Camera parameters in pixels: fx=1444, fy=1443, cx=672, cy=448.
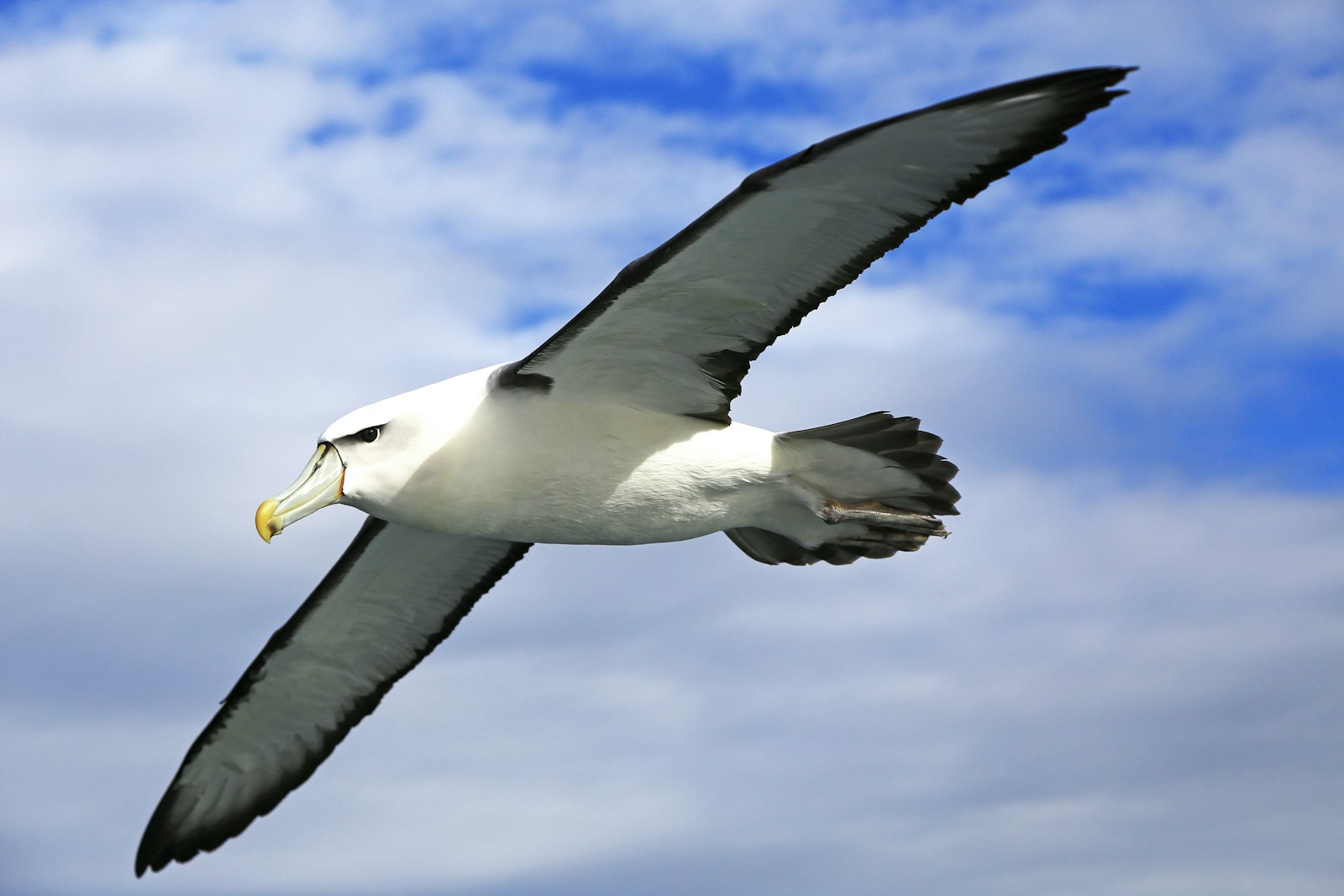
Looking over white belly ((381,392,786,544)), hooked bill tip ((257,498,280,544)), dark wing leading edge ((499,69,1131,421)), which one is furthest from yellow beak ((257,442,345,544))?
dark wing leading edge ((499,69,1131,421))

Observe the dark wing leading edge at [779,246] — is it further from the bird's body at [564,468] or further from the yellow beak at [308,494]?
the yellow beak at [308,494]

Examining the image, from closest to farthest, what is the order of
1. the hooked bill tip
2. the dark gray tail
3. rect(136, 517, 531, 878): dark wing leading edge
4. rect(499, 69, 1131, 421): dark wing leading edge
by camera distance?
rect(499, 69, 1131, 421): dark wing leading edge, the hooked bill tip, the dark gray tail, rect(136, 517, 531, 878): dark wing leading edge

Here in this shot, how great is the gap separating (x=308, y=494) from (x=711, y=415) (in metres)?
2.30

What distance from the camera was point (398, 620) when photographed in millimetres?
10320

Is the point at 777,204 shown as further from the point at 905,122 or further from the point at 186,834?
the point at 186,834

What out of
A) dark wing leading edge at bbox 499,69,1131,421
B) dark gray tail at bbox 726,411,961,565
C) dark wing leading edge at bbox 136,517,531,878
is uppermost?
dark wing leading edge at bbox 499,69,1131,421

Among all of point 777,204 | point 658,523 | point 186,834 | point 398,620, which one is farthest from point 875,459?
point 186,834

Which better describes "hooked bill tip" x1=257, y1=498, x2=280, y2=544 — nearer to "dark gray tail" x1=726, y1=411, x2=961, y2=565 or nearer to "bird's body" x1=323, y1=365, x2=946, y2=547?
"bird's body" x1=323, y1=365, x2=946, y2=547

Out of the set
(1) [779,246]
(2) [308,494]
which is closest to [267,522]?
(2) [308,494]

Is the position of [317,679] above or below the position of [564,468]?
below

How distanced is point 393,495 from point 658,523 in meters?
1.50

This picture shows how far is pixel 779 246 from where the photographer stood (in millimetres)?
7676

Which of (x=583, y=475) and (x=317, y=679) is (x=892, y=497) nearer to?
(x=583, y=475)

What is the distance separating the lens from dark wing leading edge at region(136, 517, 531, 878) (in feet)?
32.8
